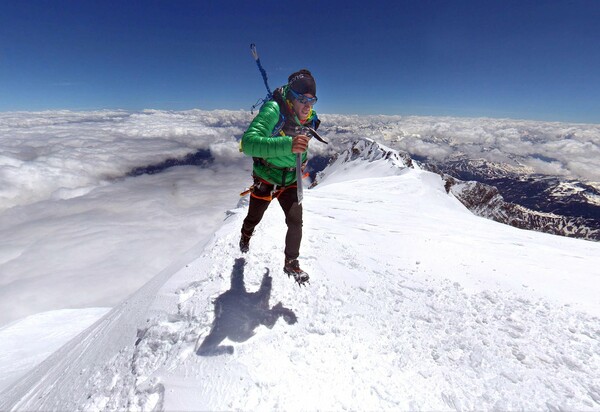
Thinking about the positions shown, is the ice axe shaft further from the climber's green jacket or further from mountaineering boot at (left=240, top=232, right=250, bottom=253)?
mountaineering boot at (left=240, top=232, right=250, bottom=253)

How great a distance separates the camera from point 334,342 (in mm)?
3598

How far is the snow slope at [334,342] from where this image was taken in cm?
291

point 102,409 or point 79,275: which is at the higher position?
point 102,409

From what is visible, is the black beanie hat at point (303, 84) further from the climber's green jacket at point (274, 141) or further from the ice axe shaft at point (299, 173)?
the ice axe shaft at point (299, 173)

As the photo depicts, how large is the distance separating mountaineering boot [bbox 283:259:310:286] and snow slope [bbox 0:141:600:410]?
0.56 feet

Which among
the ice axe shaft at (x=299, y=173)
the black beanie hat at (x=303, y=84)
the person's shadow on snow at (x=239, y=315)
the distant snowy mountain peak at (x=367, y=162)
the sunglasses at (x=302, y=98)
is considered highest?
the black beanie hat at (x=303, y=84)

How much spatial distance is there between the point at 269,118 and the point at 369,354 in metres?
3.47

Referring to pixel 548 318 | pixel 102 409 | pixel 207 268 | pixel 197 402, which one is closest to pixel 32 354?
pixel 207 268

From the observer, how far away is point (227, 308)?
160 inches

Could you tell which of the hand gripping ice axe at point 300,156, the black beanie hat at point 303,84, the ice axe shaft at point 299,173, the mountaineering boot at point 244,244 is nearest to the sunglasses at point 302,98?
the black beanie hat at point 303,84

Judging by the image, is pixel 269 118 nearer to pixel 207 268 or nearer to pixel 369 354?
pixel 207 268

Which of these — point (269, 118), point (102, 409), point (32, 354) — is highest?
point (269, 118)

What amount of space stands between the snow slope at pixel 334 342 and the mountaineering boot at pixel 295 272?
0.17 metres

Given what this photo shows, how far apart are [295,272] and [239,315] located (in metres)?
1.38
